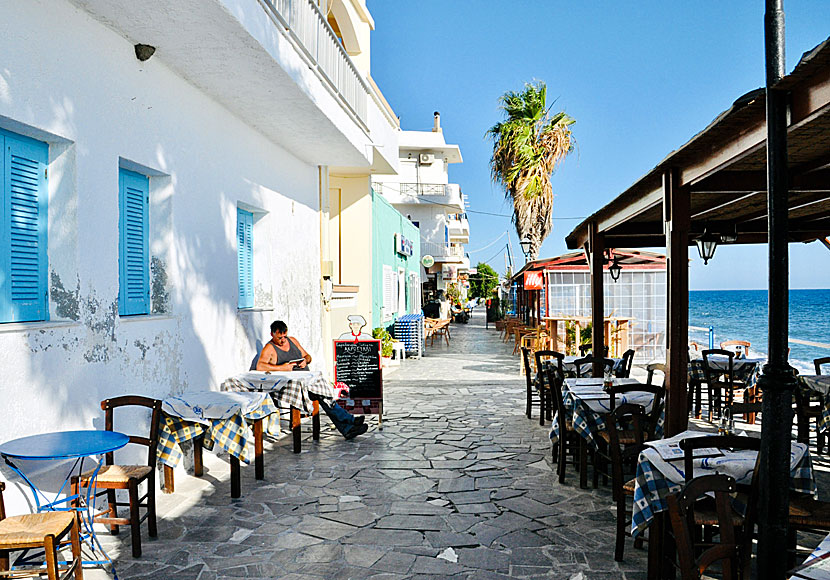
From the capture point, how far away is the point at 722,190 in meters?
6.00

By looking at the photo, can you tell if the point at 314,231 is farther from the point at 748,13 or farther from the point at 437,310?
the point at 437,310

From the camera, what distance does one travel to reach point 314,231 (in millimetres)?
12727

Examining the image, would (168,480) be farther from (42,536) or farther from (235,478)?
(42,536)

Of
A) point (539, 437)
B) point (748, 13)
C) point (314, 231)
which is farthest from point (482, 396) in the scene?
point (748, 13)

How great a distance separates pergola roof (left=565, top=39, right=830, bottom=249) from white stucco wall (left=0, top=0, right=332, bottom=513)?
4659 mm

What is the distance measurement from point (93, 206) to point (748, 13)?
489 cm

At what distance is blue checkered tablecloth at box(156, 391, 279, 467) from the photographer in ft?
20.0

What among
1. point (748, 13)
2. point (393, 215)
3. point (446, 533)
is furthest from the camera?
point (393, 215)

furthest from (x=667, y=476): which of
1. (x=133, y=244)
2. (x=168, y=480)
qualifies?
(x=133, y=244)

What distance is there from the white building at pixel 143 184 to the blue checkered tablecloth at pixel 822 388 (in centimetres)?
669

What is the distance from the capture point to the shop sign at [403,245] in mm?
22172

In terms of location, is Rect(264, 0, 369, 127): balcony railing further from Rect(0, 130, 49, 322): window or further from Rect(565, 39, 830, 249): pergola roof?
Rect(565, 39, 830, 249): pergola roof

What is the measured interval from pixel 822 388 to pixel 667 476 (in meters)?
4.36

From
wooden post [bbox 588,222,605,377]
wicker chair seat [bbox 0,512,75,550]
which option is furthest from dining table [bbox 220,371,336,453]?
wooden post [bbox 588,222,605,377]
